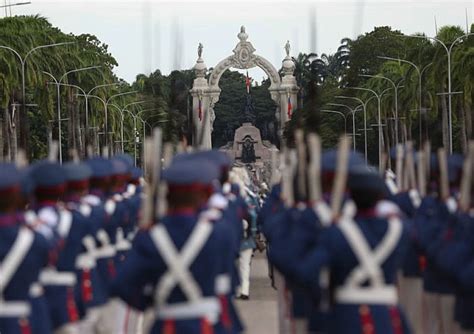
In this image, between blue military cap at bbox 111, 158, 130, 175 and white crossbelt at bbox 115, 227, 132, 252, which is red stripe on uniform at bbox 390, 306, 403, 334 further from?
blue military cap at bbox 111, 158, 130, 175

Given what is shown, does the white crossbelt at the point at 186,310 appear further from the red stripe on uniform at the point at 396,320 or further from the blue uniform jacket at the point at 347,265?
the red stripe on uniform at the point at 396,320

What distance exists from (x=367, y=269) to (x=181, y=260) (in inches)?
44.3

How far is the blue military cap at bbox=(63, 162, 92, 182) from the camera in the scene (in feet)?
39.3

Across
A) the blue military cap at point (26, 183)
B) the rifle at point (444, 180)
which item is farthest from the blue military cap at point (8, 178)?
the rifle at point (444, 180)

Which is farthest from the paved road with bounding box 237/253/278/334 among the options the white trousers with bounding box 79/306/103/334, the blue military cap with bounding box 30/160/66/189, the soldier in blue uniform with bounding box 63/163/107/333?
the blue military cap with bounding box 30/160/66/189

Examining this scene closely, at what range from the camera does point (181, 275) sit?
8.32m

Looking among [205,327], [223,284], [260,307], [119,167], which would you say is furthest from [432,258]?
[260,307]

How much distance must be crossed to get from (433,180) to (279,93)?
4034 inches

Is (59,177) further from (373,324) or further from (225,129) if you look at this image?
(225,129)

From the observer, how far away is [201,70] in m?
119

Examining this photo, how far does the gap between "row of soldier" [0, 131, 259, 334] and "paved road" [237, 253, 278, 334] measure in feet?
17.7

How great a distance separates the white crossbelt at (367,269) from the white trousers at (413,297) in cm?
478

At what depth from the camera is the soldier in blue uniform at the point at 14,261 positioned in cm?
923

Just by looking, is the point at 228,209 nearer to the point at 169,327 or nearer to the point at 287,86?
the point at 169,327
